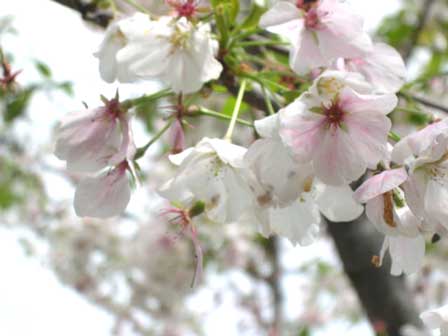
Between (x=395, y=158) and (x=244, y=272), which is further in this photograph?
(x=244, y=272)

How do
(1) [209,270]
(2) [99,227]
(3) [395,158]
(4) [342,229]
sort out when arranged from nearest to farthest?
(3) [395,158] → (4) [342,229] → (1) [209,270] → (2) [99,227]

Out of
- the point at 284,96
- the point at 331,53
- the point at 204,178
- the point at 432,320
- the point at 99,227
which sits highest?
the point at 331,53

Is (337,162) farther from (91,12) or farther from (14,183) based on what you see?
(14,183)

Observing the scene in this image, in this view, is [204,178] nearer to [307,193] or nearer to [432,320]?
[307,193]

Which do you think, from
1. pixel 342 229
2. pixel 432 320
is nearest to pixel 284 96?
pixel 432 320

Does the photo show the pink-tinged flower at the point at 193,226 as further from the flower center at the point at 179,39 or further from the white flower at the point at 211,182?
the flower center at the point at 179,39

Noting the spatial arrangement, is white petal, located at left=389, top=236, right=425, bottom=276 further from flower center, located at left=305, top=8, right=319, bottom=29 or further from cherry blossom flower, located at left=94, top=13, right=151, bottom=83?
cherry blossom flower, located at left=94, top=13, right=151, bottom=83

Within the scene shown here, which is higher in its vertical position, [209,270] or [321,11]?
[321,11]
